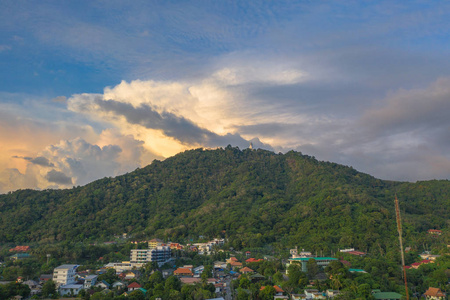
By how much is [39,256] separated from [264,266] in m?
32.7

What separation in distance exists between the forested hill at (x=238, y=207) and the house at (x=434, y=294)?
64.4 ft

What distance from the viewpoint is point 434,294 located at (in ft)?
112

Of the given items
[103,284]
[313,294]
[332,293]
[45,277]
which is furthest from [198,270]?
[332,293]

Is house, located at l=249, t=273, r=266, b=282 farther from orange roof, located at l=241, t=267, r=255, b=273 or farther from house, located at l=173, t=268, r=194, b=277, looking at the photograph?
house, located at l=173, t=268, r=194, b=277

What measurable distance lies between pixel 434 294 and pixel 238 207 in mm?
51339

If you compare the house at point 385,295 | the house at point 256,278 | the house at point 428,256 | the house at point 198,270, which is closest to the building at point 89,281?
the house at point 198,270

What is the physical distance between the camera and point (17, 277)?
41906mm

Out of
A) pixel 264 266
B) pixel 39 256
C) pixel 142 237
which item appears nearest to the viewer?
pixel 264 266

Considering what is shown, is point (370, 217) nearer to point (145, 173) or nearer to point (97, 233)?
point (97, 233)

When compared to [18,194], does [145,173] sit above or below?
above

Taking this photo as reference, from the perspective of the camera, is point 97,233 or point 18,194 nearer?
point 97,233

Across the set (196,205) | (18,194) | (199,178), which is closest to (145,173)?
(199,178)

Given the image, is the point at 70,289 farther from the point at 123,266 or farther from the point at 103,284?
the point at 123,266

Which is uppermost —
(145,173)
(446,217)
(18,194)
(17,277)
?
(145,173)
